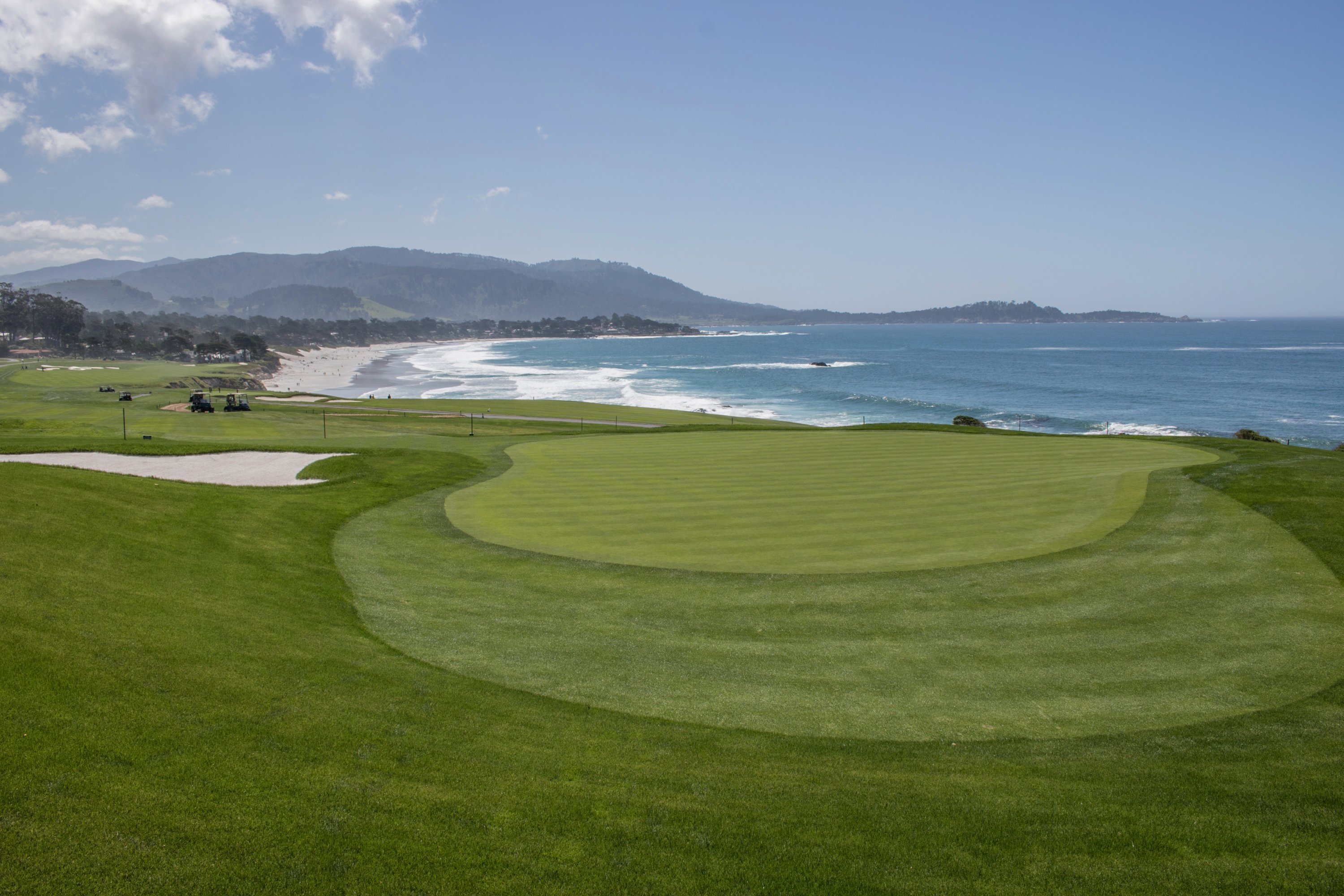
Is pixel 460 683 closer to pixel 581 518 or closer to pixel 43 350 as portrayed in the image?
pixel 581 518

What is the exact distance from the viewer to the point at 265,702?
750 centimetres

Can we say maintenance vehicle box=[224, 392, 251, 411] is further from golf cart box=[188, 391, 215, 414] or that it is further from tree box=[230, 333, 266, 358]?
tree box=[230, 333, 266, 358]

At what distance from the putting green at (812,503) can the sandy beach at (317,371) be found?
64.3 meters

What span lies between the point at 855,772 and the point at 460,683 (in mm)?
4492

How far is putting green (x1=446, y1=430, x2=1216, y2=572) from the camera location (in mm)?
15133

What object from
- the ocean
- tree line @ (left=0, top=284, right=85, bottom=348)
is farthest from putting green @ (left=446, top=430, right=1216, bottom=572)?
tree line @ (left=0, top=284, right=85, bottom=348)

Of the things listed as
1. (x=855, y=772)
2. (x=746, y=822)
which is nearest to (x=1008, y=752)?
(x=855, y=772)

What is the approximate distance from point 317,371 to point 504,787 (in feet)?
487

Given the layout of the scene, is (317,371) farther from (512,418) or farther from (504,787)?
(504,787)

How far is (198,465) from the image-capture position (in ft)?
80.8

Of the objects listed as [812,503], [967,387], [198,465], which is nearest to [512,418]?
[198,465]

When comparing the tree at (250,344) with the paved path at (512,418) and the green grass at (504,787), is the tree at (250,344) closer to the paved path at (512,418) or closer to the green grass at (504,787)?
the paved path at (512,418)

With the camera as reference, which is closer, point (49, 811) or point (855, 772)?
point (49, 811)

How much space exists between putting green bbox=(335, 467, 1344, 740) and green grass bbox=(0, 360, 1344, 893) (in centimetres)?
45
